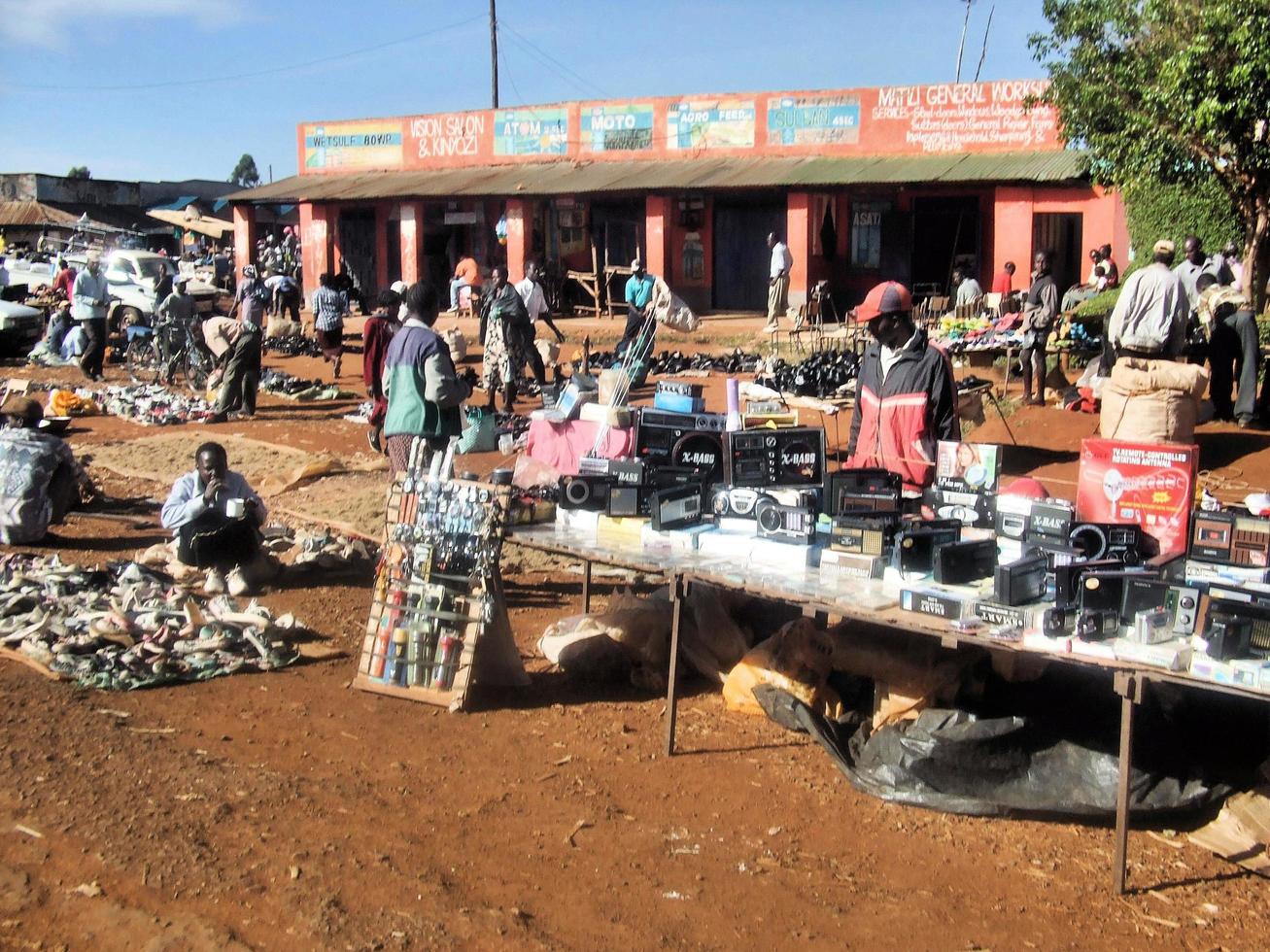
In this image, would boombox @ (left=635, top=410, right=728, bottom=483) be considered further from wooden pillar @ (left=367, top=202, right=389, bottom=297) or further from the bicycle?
wooden pillar @ (left=367, top=202, right=389, bottom=297)

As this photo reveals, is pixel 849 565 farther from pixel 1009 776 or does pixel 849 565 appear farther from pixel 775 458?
pixel 1009 776

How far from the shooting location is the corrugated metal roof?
71.6 feet

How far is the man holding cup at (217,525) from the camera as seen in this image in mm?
8523

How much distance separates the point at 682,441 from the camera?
22.2ft

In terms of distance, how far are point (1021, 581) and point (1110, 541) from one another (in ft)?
1.29

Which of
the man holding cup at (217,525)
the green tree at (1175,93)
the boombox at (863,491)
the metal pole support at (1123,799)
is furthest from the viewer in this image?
the green tree at (1175,93)

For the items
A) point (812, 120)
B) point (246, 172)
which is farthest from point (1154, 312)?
point (246, 172)

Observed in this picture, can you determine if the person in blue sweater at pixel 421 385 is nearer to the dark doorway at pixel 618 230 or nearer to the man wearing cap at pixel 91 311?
the man wearing cap at pixel 91 311

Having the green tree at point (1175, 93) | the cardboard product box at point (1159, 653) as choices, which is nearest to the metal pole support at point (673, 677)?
the cardboard product box at point (1159, 653)

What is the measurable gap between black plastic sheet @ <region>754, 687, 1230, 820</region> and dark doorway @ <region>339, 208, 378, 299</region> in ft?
90.4

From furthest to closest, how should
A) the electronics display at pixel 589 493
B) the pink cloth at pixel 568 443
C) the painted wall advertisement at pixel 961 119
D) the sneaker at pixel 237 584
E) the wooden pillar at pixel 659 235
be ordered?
1. the wooden pillar at pixel 659 235
2. the painted wall advertisement at pixel 961 119
3. the sneaker at pixel 237 584
4. the pink cloth at pixel 568 443
5. the electronics display at pixel 589 493

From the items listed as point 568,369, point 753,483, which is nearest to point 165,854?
point 753,483

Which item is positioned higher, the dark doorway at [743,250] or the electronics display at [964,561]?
the dark doorway at [743,250]

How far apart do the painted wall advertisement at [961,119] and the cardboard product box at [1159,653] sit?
18758 mm
